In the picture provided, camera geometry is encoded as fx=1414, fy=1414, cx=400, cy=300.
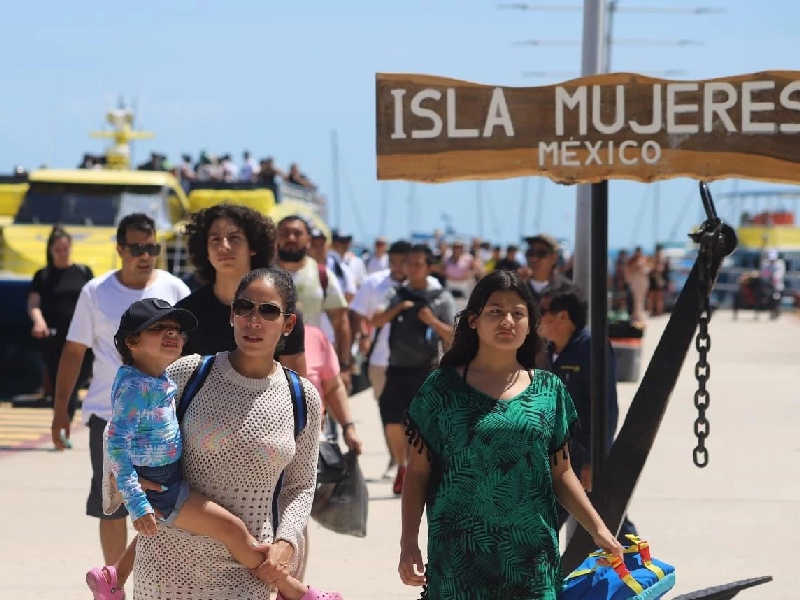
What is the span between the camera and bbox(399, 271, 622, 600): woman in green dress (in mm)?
4199

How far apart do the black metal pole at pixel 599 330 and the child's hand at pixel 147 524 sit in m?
2.57

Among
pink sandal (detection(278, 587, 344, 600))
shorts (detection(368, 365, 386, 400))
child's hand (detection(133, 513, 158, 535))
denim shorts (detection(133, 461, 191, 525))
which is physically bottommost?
shorts (detection(368, 365, 386, 400))

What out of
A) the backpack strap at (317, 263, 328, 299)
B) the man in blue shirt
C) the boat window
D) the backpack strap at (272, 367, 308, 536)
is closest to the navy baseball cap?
the backpack strap at (272, 367, 308, 536)

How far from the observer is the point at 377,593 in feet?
23.4

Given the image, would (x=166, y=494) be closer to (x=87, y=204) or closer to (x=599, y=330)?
(x=599, y=330)

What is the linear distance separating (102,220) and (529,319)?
49.7 ft

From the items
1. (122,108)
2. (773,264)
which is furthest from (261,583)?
(773,264)

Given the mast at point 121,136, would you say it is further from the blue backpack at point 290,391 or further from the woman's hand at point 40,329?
the blue backpack at point 290,391

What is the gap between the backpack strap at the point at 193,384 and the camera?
4.22 meters

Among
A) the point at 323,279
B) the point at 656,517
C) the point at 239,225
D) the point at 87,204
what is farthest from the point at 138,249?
the point at 87,204

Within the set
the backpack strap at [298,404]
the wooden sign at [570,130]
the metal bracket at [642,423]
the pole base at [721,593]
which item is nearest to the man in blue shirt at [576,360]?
the metal bracket at [642,423]

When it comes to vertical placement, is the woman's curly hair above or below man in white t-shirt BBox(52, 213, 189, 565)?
above

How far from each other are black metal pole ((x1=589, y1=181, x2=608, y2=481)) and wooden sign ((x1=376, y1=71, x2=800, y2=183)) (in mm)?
502

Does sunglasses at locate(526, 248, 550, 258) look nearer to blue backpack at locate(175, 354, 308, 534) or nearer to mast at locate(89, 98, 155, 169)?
blue backpack at locate(175, 354, 308, 534)
